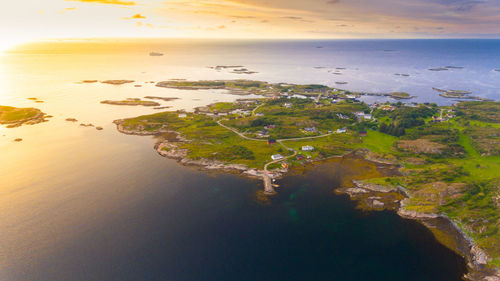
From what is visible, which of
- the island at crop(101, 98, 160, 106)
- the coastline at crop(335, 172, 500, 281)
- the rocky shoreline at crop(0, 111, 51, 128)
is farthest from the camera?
the island at crop(101, 98, 160, 106)

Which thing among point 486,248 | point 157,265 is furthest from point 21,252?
point 486,248

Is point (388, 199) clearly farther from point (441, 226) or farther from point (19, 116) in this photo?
point (19, 116)

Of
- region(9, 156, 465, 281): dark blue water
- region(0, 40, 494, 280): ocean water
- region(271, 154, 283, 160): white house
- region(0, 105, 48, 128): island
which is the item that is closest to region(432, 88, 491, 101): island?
region(0, 40, 494, 280): ocean water

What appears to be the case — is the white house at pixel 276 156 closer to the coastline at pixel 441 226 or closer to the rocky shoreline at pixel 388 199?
the rocky shoreline at pixel 388 199

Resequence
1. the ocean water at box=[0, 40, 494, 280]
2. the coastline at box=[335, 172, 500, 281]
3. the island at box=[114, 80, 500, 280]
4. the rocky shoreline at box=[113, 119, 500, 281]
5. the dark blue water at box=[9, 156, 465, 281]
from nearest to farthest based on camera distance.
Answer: the dark blue water at box=[9, 156, 465, 281] < the coastline at box=[335, 172, 500, 281] < the ocean water at box=[0, 40, 494, 280] < the rocky shoreline at box=[113, 119, 500, 281] < the island at box=[114, 80, 500, 280]

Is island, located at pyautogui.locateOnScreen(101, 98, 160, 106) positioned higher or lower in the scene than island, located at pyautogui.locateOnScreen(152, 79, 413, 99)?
lower

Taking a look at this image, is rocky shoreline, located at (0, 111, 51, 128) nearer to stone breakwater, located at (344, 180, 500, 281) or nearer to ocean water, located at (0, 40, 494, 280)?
ocean water, located at (0, 40, 494, 280)

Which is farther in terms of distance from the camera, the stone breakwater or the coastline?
the coastline

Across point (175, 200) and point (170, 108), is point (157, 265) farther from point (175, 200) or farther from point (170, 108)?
point (170, 108)

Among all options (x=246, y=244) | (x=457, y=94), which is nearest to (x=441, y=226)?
(x=246, y=244)
